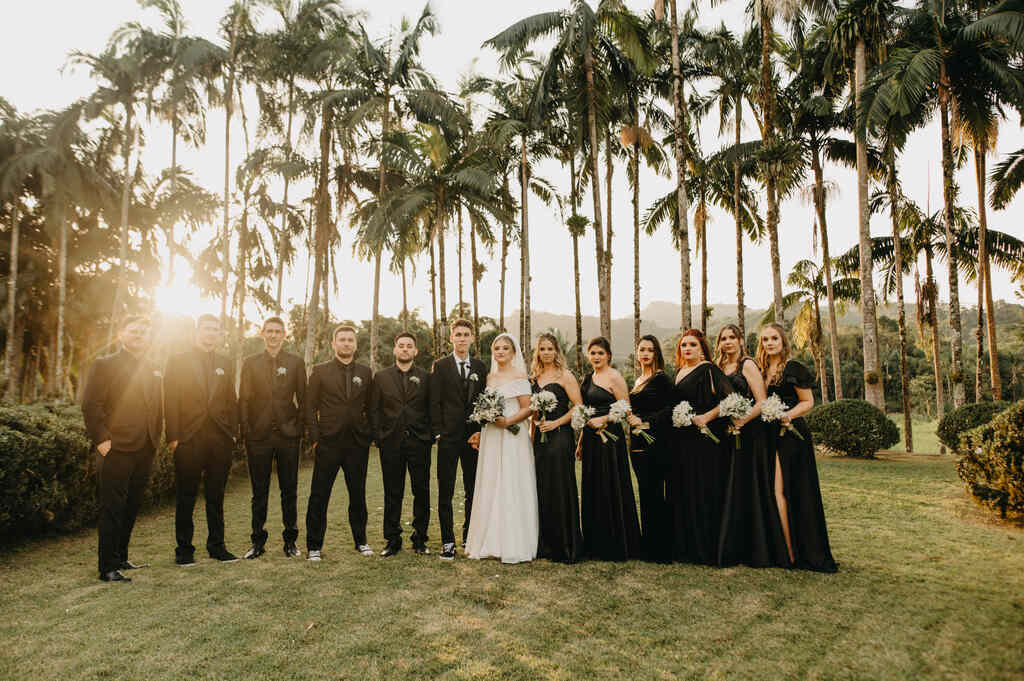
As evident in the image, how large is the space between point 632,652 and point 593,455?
252 centimetres

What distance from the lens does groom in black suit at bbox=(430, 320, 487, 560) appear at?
252 inches

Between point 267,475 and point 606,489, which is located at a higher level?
point 267,475

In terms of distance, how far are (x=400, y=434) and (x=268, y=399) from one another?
152 cm

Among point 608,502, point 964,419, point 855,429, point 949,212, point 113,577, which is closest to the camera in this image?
point 113,577

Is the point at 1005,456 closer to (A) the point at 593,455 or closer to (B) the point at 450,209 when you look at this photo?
(A) the point at 593,455

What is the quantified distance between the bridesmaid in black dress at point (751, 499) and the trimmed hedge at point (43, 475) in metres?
7.85

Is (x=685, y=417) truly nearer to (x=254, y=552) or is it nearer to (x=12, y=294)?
(x=254, y=552)

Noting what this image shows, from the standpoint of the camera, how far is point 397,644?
3.99 m

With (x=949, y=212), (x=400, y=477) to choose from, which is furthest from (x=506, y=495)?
(x=949, y=212)

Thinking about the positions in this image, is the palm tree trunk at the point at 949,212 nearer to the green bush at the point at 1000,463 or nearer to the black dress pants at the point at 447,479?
the green bush at the point at 1000,463

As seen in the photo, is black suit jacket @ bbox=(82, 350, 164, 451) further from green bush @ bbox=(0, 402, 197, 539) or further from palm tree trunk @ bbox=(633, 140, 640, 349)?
palm tree trunk @ bbox=(633, 140, 640, 349)

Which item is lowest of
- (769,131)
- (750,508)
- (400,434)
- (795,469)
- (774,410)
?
(750,508)

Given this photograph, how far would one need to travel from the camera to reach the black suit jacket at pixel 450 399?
649 centimetres

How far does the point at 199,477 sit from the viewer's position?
6148mm
